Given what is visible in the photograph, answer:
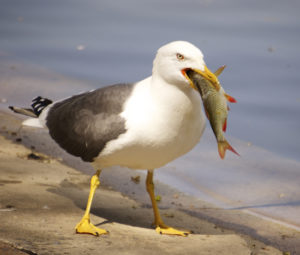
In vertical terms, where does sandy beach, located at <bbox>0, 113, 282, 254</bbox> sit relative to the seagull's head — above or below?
below

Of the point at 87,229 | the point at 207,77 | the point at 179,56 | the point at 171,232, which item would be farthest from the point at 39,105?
the point at 207,77

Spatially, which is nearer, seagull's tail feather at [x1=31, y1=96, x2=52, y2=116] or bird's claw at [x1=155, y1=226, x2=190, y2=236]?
bird's claw at [x1=155, y1=226, x2=190, y2=236]

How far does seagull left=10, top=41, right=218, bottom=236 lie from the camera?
3.73 m

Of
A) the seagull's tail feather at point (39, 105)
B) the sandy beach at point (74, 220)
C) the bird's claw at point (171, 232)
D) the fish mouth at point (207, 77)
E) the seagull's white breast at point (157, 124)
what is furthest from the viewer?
the seagull's tail feather at point (39, 105)

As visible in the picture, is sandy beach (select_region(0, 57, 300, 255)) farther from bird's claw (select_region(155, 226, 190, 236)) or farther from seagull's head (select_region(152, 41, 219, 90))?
seagull's head (select_region(152, 41, 219, 90))

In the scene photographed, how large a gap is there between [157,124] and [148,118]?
0.06 m

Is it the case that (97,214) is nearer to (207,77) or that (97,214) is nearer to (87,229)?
(87,229)

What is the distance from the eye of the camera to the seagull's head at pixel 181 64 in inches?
142

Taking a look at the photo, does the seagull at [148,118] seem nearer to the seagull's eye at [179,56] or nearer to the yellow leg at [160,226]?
the seagull's eye at [179,56]

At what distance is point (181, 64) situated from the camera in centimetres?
369

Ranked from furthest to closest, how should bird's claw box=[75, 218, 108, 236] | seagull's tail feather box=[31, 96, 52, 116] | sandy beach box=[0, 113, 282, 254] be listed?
seagull's tail feather box=[31, 96, 52, 116] < bird's claw box=[75, 218, 108, 236] < sandy beach box=[0, 113, 282, 254]

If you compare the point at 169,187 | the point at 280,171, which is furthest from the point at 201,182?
the point at 280,171

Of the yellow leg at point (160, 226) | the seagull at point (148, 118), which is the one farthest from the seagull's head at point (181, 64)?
the yellow leg at point (160, 226)

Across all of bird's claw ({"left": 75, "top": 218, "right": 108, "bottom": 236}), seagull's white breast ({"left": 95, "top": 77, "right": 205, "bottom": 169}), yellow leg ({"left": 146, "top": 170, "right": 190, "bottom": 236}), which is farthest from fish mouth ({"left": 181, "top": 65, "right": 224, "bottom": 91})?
bird's claw ({"left": 75, "top": 218, "right": 108, "bottom": 236})
